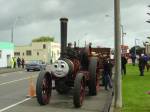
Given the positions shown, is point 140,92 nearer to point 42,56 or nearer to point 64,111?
point 64,111

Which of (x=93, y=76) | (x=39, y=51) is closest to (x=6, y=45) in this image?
(x=39, y=51)

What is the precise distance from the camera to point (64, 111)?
17.0m

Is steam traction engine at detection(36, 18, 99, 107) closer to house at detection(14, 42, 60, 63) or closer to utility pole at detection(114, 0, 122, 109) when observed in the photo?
utility pole at detection(114, 0, 122, 109)

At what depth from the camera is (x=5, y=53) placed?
83875 millimetres

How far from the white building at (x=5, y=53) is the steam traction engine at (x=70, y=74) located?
60.1 m

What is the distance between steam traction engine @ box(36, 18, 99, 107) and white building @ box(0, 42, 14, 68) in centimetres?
6011

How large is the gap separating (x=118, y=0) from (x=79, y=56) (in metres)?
4.65

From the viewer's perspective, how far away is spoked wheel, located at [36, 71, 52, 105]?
1861 cm

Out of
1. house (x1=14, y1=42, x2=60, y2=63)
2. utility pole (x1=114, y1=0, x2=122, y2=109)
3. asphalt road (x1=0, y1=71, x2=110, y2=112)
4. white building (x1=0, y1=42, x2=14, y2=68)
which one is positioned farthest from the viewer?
house (x1=14, y1=42, x2=60, y2=63)

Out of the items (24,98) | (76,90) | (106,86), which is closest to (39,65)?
(106,86)

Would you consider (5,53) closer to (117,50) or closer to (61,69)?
(61,69)

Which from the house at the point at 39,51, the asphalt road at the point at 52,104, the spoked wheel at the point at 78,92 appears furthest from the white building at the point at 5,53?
the spoked wheel at the point at 78,92

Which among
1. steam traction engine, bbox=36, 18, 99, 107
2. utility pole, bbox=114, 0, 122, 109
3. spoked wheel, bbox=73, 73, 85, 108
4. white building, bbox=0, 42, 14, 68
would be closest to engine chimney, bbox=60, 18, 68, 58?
steam traction engine, bbox=36, 18, 99, 107

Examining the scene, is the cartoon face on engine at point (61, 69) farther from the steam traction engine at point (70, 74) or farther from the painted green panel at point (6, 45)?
the painted green panel at point (6, 45)
